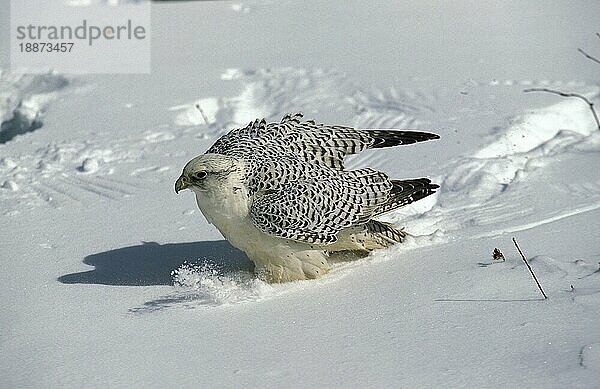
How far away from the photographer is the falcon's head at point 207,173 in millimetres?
4723

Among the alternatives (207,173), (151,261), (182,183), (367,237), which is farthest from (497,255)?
(151,261)

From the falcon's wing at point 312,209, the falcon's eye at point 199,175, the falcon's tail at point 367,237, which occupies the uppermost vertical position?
the falcon's eye at point 199,175

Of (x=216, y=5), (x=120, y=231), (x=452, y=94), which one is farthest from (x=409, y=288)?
(x=216, y=5)

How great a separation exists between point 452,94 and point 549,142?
3.84 ft

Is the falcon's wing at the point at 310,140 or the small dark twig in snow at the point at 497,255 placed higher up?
the falcon's wing at the point at 310,140

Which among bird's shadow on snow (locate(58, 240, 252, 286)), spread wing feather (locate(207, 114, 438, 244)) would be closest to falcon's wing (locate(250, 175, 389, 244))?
spread wing feather (locate(207, 114, 438, 244))

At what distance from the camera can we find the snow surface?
3.97 m

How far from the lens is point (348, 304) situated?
4.55m

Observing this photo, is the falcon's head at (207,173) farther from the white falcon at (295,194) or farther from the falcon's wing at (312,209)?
the falcon's wing at (312,209)

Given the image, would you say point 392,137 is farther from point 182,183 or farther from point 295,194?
point 182,183

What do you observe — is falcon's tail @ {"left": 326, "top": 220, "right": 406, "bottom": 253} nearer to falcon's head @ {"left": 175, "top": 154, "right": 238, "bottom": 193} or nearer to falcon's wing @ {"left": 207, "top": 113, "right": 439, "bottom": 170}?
falcon's wing @ {"left": 207, "top": 113, "right": 439, "bottom": 170}

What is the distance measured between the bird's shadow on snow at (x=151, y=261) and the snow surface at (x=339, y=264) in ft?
0.05

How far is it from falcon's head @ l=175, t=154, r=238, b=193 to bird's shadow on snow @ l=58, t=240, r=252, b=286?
604 mm

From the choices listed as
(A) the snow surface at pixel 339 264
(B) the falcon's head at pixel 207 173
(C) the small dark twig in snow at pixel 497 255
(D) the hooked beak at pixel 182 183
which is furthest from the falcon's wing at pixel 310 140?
(C) the small dark twig in snow at pixel 497 255
